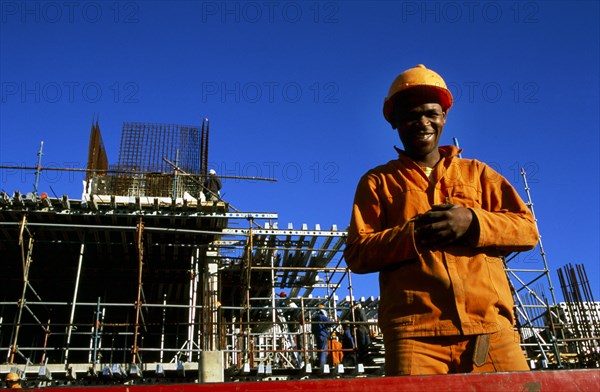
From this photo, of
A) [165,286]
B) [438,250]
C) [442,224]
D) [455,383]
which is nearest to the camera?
[455,383]

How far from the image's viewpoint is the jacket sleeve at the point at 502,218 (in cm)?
267

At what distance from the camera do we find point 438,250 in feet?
8.91

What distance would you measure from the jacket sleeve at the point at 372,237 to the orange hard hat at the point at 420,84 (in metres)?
0.53

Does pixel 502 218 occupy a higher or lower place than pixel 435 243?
higher

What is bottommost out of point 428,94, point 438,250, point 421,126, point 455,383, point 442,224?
point 455,383

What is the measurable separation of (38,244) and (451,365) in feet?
41.6

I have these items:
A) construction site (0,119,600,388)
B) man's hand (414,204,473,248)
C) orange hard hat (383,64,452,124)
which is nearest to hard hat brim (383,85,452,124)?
orange hard hat (383,64,452,124)

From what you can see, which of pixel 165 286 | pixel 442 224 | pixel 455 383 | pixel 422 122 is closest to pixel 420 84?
pixel 422 122

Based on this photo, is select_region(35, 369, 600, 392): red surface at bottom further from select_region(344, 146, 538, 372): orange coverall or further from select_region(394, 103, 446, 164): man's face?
select_region(394, 103, 446, 164): man's face

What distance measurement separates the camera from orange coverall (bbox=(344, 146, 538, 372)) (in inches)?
101

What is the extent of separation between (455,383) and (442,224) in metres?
0.99

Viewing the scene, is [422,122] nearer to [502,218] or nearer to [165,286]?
[502,218]

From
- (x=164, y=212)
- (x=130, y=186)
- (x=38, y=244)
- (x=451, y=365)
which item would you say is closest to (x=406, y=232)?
(x=451, y=365)

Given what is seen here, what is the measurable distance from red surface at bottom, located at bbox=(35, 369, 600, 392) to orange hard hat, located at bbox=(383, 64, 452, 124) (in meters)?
1.75
